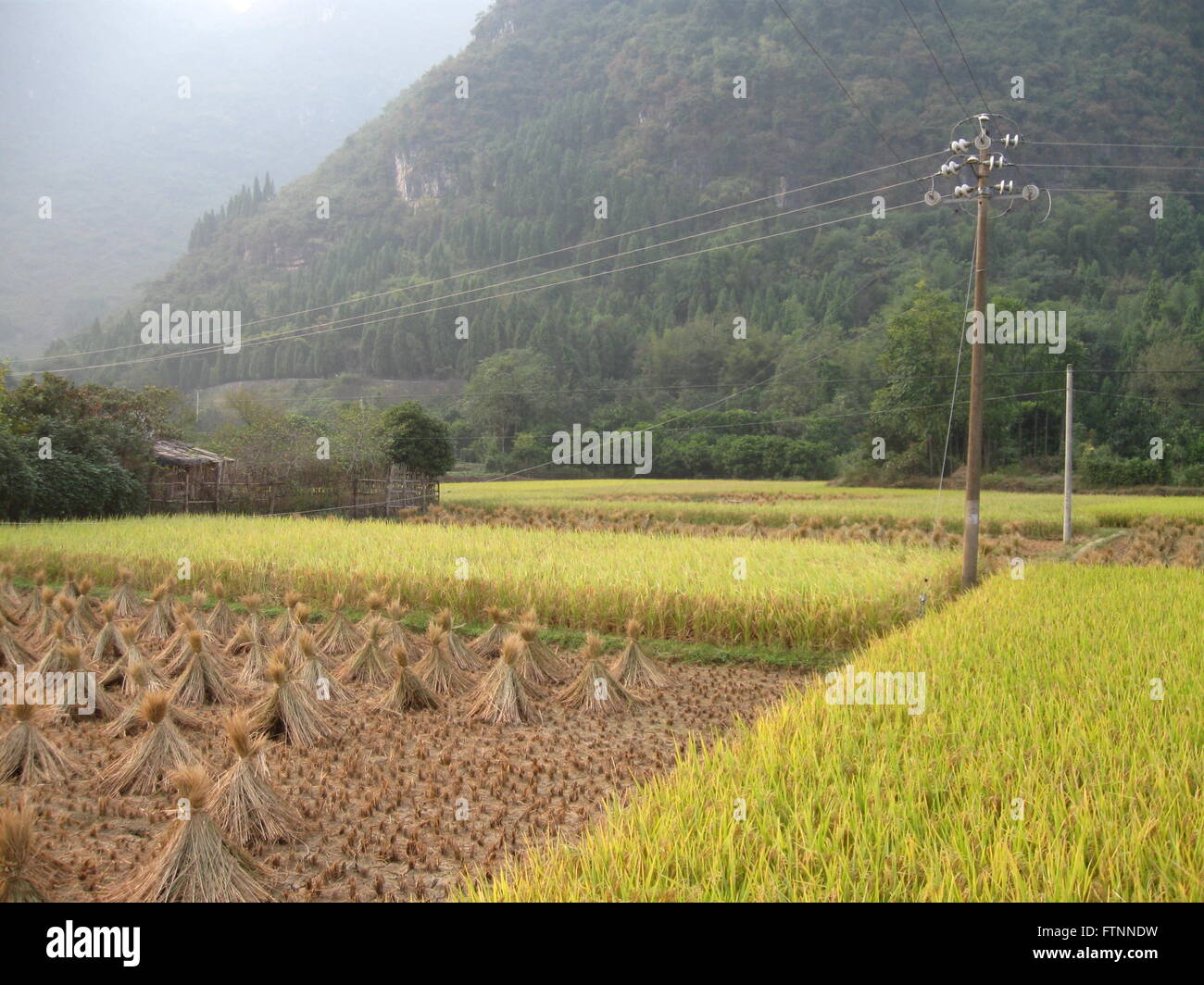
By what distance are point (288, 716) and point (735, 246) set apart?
86.0 m

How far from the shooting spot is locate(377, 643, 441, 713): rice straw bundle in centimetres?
629

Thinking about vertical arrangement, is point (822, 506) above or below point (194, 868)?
above

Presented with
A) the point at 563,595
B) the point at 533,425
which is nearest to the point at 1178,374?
the point at 533,425

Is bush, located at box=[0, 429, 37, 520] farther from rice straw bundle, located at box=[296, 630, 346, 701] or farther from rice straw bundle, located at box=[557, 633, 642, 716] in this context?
rice straw bundle, located at box=[557, 633, 642, 716]

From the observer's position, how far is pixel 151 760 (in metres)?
4.72

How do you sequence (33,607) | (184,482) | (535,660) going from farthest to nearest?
(184,482), (33,607), (535,660)

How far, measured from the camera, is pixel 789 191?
9862 cm

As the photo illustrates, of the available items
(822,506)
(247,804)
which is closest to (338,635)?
(247,804)

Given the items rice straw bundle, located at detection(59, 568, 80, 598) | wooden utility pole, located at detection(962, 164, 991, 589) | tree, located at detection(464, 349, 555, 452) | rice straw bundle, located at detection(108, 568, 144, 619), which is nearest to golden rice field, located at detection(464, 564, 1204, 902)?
wooden utility pole, located at detection(962, 164, 991, 589)

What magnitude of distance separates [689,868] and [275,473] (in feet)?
78.5

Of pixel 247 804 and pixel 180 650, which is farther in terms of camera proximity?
pixel 180 650

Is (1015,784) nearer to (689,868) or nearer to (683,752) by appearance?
(689,868)

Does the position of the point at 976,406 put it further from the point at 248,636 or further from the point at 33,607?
the point at 33,607

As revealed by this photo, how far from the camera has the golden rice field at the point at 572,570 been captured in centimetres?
879
